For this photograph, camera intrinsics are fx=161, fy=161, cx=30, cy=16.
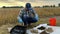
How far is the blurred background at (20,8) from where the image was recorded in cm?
93

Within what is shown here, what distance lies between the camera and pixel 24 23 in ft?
2.58

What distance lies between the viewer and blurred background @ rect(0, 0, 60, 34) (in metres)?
0.93

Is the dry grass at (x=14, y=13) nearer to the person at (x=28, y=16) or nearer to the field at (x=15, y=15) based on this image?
the field at (x=15, y=15)

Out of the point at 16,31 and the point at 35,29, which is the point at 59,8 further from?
the point at 16,31

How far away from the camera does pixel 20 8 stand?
1065 millimetres

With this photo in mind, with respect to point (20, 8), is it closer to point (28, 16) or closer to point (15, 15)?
point (15, 15)

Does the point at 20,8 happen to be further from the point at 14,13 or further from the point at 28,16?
the point at 28,16

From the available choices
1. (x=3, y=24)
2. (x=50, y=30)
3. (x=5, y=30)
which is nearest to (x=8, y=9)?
(x=3, y=24)

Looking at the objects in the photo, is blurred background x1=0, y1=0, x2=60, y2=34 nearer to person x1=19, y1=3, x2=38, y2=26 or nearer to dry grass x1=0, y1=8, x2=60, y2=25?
dry grass x1=0, y1=8, x2=60, y2=25

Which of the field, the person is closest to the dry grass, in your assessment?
the field

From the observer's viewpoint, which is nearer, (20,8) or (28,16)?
(28,16)

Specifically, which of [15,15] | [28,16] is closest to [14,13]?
[15,15]

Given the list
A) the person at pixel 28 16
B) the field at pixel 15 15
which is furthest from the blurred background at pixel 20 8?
the person at pixel 28 16

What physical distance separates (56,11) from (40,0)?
16 centimetres
